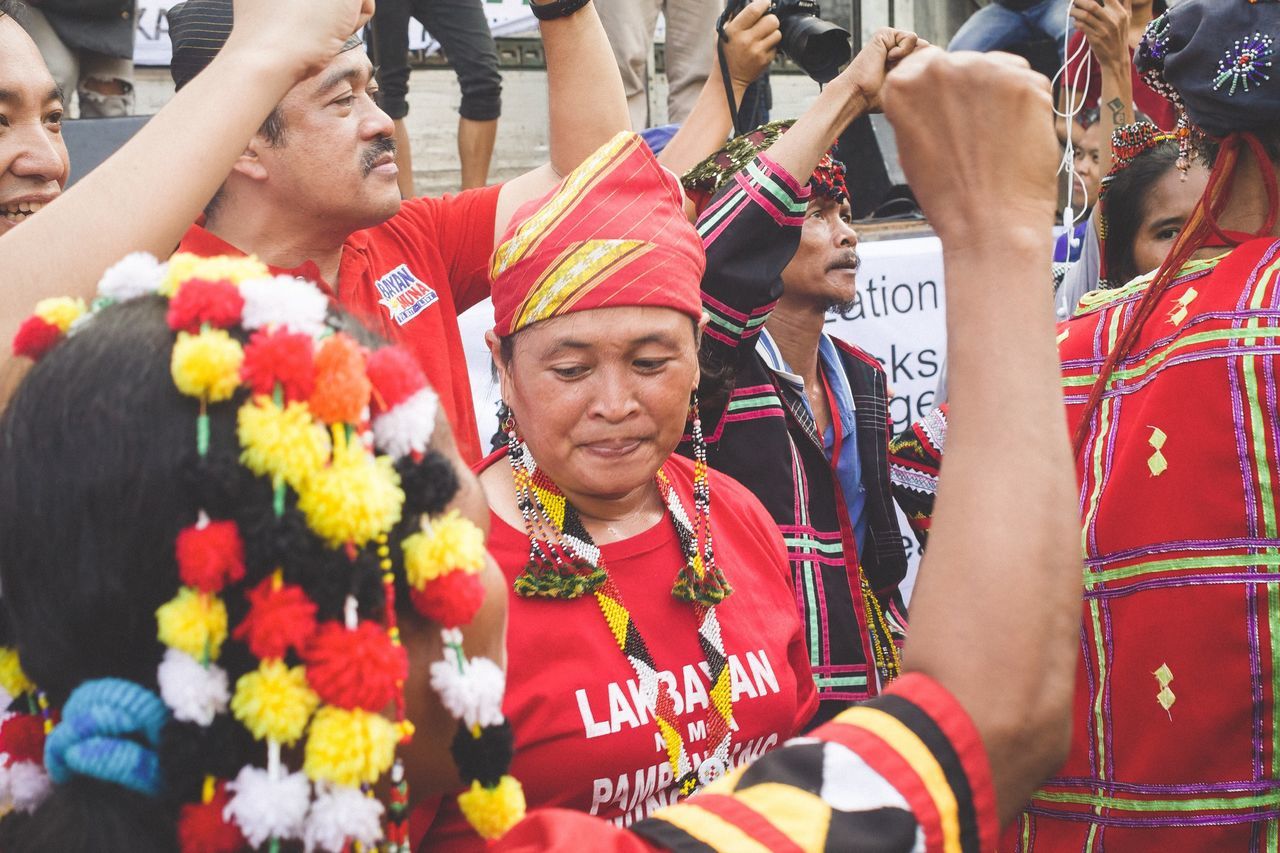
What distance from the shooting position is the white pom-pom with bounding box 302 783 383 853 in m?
0.99

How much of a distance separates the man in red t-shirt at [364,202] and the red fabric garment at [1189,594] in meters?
1.28

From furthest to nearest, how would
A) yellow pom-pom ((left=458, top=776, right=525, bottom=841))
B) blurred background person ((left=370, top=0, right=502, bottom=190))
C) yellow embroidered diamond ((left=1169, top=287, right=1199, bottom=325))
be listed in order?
blurred background person ((left=370, top=0, right=502, bottom=190)), yellow embroidered diamond ((left=1169, top=287, right=1199, bottom=325)), yellow pom-pom ((left=458, top=776, right=525, bottom=841))

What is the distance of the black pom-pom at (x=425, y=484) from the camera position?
43.3 inches

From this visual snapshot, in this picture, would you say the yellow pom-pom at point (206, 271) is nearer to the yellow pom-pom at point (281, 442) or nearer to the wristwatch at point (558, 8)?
the yellow pom-pom at point (281, 442)

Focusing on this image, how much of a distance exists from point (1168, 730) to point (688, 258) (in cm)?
106

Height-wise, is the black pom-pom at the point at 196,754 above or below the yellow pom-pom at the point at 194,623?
below

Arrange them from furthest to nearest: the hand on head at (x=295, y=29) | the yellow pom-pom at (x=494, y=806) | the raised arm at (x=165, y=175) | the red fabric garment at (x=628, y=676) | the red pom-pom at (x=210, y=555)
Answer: the red fabric garment at (x=628, y=676)
the hand on head at (x=295, y=29)
the raised arm at (x=165, y=175)
the yellow pom-pom at (x=494, y=806)
the red pom-pom at (x=210, y=555)

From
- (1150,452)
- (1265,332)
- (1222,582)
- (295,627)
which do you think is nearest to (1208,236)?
(1265,332)

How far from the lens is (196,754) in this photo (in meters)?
0.99

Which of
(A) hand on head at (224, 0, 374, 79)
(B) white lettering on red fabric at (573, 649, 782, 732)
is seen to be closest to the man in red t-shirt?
(B) white lettering on red fabric at (573, 649, 782, 732)

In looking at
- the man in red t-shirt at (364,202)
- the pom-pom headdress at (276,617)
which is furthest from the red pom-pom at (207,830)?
the man in red t-shirt at (364,202)

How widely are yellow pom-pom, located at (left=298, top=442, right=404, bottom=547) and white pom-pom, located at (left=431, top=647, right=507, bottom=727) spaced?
0.15 metres

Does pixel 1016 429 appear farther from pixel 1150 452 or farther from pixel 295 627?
pixel 1150 452

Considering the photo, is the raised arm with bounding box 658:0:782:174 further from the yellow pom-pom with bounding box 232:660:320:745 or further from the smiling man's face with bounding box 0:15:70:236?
the yellow pom-pom with bounding box 232:660:320:745
